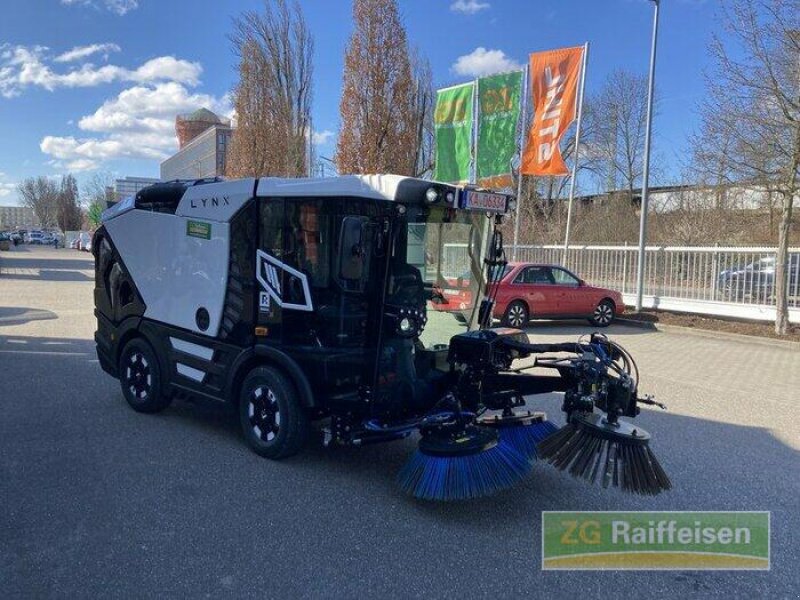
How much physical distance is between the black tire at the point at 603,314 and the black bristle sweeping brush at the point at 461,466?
12.3 meters

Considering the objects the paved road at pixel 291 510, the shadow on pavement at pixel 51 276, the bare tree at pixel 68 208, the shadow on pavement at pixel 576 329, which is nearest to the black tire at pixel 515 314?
the shadow on pavement at pixel 576 329

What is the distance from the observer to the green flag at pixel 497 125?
18.3m

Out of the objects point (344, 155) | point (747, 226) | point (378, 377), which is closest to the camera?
point (378, 377)

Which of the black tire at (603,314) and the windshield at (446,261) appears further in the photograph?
the black tire at (603,314)

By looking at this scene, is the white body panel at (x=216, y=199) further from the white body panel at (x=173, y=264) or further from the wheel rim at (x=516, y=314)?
the wheel rim at (x=516, y=314)

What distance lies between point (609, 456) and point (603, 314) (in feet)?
41.7

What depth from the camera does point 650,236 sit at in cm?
2878

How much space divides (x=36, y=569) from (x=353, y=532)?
1.82m

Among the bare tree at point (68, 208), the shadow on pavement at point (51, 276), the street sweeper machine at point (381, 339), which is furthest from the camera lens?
the bare tree at point (68, 208)

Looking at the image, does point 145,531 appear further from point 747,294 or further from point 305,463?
point 747,294

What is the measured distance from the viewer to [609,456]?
153 inches

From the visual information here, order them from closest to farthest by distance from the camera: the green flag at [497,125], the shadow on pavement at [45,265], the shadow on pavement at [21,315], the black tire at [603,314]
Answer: the shadow on pavement at [21,315] < the black tire at [603,314] < the green flag at [497,125] < the shadow on pavement at [45,265]

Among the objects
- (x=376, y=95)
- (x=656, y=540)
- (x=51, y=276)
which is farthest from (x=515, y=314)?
(x=51, y=276)

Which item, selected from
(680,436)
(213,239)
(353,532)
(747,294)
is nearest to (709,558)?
(353,532)
